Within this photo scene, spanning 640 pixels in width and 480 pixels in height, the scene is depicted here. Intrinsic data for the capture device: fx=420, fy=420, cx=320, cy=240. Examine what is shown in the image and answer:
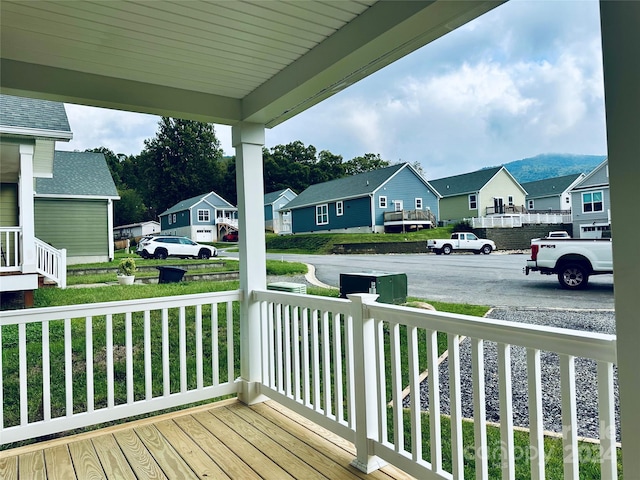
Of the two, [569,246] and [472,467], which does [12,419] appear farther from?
[569,246]

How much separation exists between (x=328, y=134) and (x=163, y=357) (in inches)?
79.6

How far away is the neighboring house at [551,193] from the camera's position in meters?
1.81

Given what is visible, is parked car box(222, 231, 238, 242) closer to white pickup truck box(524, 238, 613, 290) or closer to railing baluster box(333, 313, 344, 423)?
railing baluster box(333, 313, 344, 423)

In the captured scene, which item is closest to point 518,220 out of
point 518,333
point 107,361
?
point 518,333

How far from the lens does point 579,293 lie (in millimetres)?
1812

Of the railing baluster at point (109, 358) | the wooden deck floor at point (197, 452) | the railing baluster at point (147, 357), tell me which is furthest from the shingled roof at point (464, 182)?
the railing baluster at point (109, 358)

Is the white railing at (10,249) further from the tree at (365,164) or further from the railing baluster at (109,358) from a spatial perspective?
the tree at (365,164)

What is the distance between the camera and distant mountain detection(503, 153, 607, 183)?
173 centimetres

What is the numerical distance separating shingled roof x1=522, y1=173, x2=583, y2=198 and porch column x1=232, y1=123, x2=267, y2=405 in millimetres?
2056

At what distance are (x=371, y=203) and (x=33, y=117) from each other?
250 centimetres

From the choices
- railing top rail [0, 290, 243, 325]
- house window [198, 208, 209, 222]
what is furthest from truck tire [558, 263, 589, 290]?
house window [198, 208, 209, 222]

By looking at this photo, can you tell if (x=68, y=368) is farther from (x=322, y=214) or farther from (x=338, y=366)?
Result: (x=322, y=214)

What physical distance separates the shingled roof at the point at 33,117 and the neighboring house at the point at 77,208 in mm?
177

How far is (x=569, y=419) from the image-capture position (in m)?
1.45
